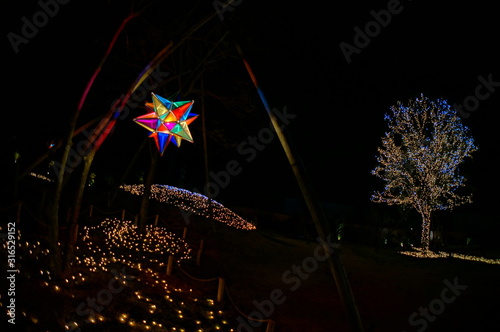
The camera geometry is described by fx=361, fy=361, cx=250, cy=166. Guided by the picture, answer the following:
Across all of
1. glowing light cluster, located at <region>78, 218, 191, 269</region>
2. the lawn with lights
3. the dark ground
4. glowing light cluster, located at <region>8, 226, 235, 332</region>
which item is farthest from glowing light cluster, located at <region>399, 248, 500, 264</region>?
glowing light cluster, located at <region>8, 226, 235, 332</region>

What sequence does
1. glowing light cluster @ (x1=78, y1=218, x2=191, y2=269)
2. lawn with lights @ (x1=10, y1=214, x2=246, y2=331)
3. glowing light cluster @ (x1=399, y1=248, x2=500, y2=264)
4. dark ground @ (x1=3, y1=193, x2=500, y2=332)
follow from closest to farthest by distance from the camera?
lawn with lights @ (x1=10, y1=214, x2=246, y2=331)
dark ground @ (x1=3, y1=193, x2=500, y2=332)
glowing light cluster @ (x1=78, y1=218, x2=191, y2=269)
glowing light cluster @ (x1=399, y1=248, x2=500, y2=264)

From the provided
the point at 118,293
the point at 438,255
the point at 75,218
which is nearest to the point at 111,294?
the point at 118,293

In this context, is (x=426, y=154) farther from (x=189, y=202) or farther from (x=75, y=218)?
(x=75, y=218)

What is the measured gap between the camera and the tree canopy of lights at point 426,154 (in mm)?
20328

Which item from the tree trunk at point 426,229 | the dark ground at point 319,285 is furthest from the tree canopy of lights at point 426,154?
the dark ground at point 319,285

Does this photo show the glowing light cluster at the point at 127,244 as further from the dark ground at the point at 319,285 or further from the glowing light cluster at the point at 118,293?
the dark ground at the point at 319,285

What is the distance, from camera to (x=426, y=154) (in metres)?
20.5

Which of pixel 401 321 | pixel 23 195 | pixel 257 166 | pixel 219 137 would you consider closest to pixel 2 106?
pixel 23 195

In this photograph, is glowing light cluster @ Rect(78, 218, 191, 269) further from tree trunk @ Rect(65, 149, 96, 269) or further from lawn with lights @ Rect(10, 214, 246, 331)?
tree trunk @ Rect(65, 149, 96, 269)

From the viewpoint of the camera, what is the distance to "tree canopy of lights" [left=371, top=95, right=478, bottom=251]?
20.3m

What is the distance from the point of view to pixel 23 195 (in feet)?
38.0

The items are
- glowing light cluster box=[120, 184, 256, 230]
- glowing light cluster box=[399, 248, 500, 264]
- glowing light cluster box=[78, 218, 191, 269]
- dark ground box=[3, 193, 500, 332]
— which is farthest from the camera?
glowing light cluster box=[399, 248, 500, 264]

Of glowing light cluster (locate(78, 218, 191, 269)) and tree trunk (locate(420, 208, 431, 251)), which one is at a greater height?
tree trunk (locate(420, 208, 431, 251))

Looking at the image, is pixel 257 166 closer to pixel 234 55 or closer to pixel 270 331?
pixel 234 55
